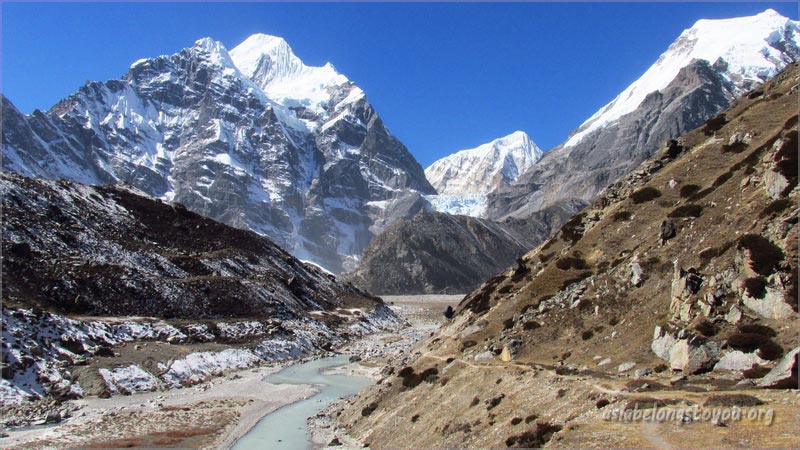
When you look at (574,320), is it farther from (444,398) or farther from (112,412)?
(112,412)

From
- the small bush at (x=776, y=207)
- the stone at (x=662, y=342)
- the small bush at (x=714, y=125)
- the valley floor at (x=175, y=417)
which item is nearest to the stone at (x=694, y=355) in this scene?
the stone at (x=662, y=342)

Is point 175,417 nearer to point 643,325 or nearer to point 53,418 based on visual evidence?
point 53,418

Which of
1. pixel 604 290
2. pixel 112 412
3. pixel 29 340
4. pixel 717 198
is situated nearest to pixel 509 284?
pixel 604 290

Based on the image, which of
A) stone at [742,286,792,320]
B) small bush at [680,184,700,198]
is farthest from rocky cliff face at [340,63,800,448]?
small bush at [680,184,700,198]

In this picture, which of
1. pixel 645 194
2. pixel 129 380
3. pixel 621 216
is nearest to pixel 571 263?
pixel 621 216

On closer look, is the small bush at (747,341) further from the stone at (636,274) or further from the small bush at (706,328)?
the stone at (636,274)

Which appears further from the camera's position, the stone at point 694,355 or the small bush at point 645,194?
the small bush at point 645,194
